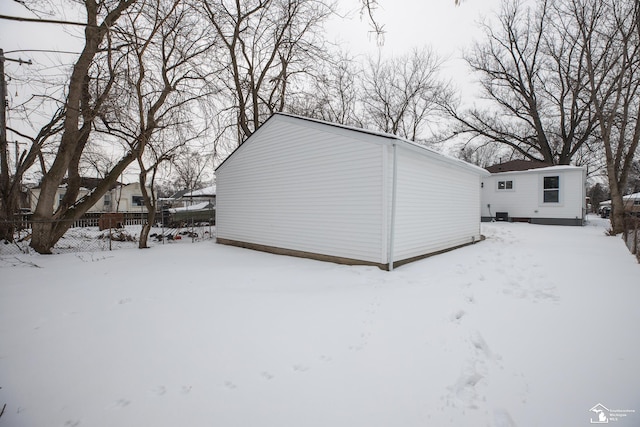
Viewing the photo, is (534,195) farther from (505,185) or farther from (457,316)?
(457,316)

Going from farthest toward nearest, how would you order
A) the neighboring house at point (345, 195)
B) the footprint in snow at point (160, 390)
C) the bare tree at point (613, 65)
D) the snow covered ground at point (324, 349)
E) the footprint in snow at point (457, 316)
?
the bare tree at point (613, 65) → the neighboring house at point (345, 195) → the footprint in snow at point (457, 316) → the footprint in snow at point (160, 390) → the snow covered ground at point (324, 349)

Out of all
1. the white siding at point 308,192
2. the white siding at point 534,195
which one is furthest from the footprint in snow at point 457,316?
the white siding at point 534,195

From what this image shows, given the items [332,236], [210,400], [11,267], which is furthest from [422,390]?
[11,267]

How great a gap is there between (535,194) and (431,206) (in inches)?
449

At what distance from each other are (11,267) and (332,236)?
287 inches

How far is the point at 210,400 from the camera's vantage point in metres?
2.29

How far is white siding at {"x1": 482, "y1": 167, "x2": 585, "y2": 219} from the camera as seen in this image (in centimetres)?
1448

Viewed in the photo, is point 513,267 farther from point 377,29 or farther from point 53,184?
point 53,184

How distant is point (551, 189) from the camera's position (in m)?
15.1

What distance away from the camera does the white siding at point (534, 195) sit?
14484 millimetres

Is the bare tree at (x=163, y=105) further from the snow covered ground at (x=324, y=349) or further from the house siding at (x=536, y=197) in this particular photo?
the house siding at (x=536, y=197)

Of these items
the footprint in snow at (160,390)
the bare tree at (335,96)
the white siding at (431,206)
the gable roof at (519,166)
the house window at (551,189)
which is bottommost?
the footprint in snow at (160,390)

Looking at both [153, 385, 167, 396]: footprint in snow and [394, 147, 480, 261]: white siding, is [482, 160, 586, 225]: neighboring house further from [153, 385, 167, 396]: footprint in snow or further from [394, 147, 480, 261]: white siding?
[153, 385, 167, 396]: footprint in snow

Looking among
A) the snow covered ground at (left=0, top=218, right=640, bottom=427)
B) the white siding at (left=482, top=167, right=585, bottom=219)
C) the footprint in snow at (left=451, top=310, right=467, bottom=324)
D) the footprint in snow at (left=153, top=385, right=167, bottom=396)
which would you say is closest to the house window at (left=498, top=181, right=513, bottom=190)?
the white siding at (left=482, top=167, right=585, bottom=219)
